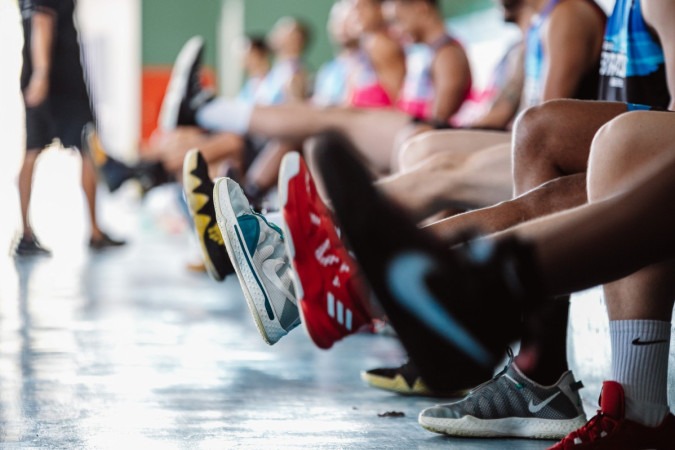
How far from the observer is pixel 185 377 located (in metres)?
1.94

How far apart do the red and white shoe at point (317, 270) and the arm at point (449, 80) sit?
2358mm

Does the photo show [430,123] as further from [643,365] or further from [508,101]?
[643,365]

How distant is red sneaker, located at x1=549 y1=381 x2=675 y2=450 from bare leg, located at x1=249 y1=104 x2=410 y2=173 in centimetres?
125

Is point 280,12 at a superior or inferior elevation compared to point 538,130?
inferior

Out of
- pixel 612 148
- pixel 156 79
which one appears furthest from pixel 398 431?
pixel 156 79

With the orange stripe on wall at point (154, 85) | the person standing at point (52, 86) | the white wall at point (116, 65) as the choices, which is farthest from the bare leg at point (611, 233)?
the white wall at point (116, 65)

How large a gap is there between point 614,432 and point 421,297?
404mm

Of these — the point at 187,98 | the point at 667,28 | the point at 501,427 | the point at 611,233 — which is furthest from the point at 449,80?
the point at 611,233

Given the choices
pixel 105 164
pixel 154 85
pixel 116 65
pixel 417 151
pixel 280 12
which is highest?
pixel 417 151

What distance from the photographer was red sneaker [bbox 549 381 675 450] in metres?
1.24

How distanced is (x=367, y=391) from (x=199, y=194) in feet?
1.65

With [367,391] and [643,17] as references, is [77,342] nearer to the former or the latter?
[367,391]

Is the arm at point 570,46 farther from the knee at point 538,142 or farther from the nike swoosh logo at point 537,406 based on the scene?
the nike swoosh logo at point 537,406

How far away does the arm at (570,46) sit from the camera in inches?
85.0
